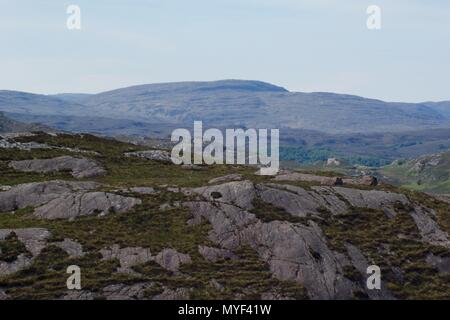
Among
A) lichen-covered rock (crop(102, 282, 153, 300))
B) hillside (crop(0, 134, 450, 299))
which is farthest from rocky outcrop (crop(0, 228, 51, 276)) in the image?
lichen-covered rock (crop(102, 282, 153, 300))

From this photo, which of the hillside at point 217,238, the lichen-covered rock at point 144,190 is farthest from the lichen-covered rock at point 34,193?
the lichen-covered rock at point 144,190

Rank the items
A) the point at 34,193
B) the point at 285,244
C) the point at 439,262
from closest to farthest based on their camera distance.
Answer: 1. the point at 285,244
2. the point at 439,262
3. the point at 34,193

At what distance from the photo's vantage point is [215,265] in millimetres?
45438

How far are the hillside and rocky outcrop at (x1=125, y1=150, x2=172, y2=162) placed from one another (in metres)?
14.9

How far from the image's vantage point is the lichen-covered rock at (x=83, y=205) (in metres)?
51.4

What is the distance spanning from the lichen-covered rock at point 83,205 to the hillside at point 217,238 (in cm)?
9

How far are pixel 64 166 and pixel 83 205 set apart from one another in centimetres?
1541

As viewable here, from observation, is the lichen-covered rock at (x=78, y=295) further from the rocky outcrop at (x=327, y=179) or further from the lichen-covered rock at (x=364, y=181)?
the lichen-covered rock at (x=364, y=181)

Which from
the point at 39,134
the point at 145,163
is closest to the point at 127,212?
the point at 145,163

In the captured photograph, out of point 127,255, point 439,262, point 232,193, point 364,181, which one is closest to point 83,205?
point 127,255

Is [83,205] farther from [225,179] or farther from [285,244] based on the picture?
[285,244]

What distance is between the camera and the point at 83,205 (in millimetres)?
52438
